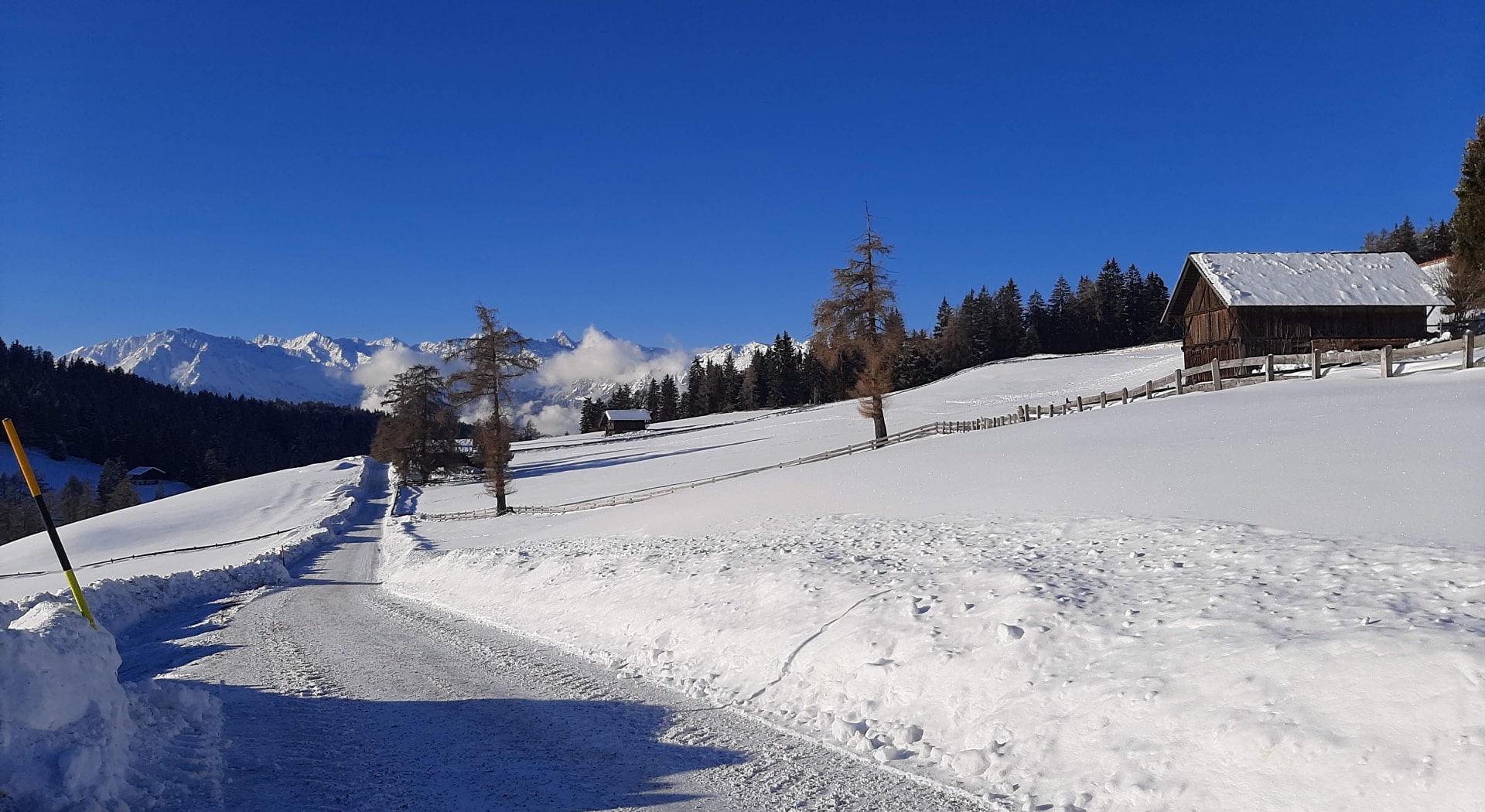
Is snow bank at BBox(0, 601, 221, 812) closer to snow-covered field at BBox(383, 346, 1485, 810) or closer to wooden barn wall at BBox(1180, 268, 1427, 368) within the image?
snow-covered field at BBox(383, 346, 1485, 810)

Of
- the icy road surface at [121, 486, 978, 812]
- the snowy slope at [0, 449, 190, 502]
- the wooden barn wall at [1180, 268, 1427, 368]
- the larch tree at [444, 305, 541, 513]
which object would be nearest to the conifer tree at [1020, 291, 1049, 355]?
the wooden barn wall at [1180, 268, 1427, 368]

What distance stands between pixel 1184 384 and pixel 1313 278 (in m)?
14.8

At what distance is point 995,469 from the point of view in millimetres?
20000

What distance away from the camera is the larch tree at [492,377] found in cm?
4031

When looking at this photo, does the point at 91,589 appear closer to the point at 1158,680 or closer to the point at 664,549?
the point at 664,549

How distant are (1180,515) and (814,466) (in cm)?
1938

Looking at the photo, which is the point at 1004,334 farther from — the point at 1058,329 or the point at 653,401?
the point at 653,401

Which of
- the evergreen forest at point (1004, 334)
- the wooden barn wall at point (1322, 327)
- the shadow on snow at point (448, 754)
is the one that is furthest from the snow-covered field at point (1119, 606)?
the evergreen forest at point (1004, 334)

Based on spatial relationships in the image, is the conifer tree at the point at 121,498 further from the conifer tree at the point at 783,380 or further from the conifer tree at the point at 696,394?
the conifer tree at the point at 783,380

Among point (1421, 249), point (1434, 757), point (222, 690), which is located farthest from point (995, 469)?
point (1421, 249)

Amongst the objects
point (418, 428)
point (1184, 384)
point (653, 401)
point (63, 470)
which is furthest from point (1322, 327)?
point (63, 470)

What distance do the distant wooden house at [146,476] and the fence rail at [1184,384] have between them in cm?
10770

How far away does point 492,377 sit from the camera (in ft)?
134

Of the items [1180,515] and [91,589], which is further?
[91,589]
